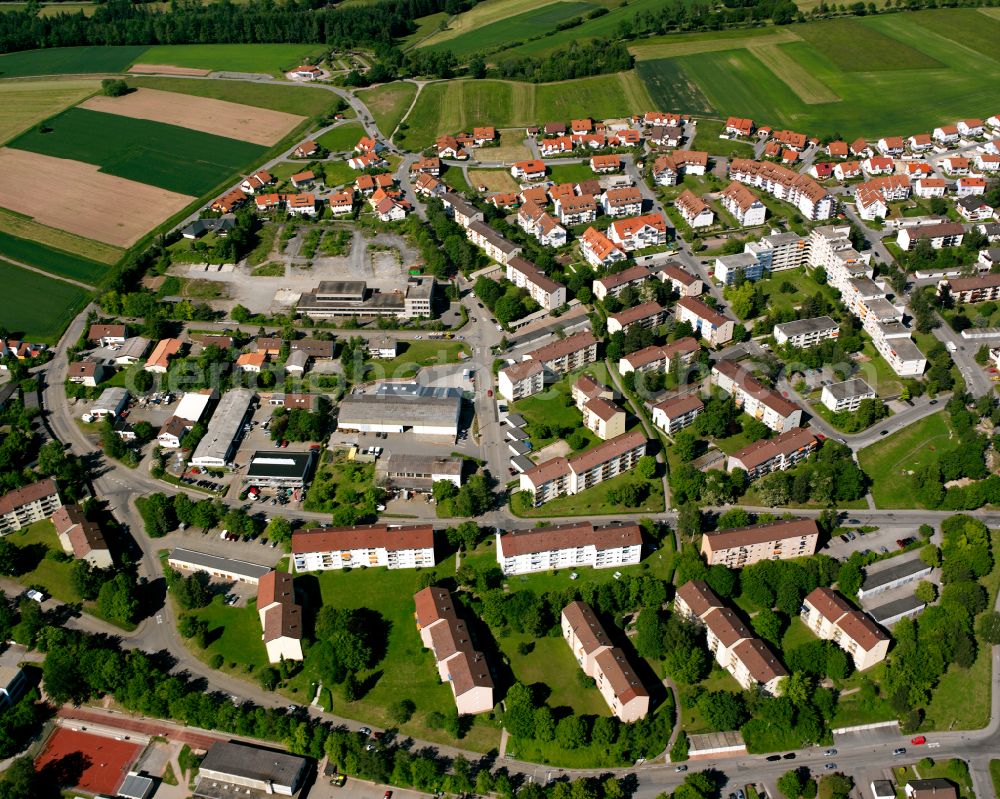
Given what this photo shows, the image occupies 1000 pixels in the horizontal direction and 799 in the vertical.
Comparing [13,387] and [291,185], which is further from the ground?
[291,185]

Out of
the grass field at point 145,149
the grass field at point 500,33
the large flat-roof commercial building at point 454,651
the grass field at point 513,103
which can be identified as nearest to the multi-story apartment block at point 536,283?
the large flat-roof commercial building at point 454,651

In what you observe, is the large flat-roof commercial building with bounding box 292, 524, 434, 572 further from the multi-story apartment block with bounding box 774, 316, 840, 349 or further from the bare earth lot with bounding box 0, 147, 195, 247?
the bare earth lot with bounding box 0, 147, 195, 247

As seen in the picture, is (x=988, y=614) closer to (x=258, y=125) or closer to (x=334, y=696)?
(x=334, y=696)

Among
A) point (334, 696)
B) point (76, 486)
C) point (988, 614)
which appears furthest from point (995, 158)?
point (76, 486)

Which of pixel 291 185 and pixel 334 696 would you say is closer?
pixel 334 696

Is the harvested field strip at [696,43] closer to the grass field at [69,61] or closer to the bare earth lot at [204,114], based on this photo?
the bare earth lot at [204,114]

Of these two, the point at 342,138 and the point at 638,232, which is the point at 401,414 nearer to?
the point at 638,232
